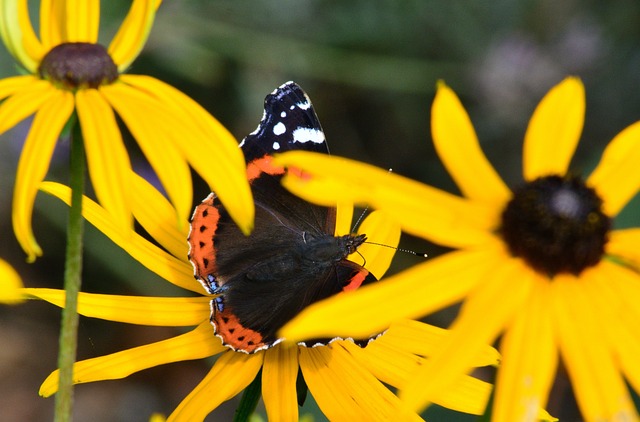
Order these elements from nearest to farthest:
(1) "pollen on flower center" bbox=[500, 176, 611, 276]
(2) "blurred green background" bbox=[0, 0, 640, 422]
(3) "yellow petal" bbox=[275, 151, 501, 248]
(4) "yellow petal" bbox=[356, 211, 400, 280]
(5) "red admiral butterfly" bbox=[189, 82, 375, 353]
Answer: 1. (3) "yellow petal" bbox=[275, 151, 501, 248]
2. (1) "pollen on flower center" bbox=[500, 176, 611, 276]
3. (5) "red admiral butterfly" bbox=[189, 82, 375, 353]
4. (4) "yellow petal" bbox=[356, 211, 400, 280]
5. (2) "blurred green background" bbox=[0, 0, 640, 422]

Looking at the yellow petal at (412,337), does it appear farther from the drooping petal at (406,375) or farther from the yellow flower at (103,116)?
the yellow flower at (103,116)

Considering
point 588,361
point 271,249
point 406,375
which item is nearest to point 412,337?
point 406,375

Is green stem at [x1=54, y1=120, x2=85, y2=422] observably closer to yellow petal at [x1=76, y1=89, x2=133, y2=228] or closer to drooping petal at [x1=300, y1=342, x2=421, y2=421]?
yellow petal at [x1=76, y1=89, x2=133, y2=228]

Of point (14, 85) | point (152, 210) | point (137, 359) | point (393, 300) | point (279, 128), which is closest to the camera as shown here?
point (393, 300)

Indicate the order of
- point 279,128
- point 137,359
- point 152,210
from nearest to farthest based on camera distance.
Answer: point 137,359, point 152,210, point 279,128

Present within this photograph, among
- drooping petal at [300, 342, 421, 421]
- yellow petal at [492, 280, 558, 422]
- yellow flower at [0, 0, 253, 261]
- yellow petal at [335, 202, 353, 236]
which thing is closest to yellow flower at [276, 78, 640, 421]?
yellow petal at [492, 280, 558, 422]

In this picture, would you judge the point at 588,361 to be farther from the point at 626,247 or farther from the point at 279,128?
the point at 279,128
